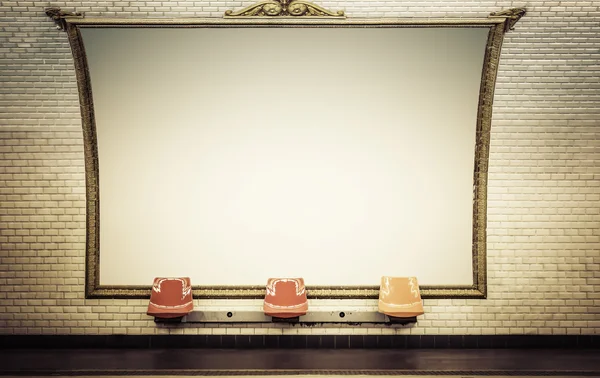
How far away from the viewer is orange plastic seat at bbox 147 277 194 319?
4.59m

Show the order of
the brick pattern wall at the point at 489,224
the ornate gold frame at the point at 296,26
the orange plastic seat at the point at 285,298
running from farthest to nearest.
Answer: the brick pattern wall at the point at 489,224 → the ornate gold frame at the point at 296,26 → the orange plastic seat at the point at 285,298

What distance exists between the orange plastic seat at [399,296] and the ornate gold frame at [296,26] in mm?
154

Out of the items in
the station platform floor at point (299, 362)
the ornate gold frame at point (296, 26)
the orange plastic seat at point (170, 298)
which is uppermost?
the ornate gold frame at point (296, 26)

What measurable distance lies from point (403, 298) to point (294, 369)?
1325 mm

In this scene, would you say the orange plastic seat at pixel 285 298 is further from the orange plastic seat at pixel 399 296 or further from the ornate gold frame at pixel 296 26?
the orange plastic seat at pixel 399 296

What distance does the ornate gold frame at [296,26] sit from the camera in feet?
15.3

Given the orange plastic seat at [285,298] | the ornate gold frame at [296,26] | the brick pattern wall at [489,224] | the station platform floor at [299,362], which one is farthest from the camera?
the brick pattern wall at [489,224]

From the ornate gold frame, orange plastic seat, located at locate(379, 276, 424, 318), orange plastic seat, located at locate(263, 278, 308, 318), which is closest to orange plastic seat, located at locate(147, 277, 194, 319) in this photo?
the ornate gold frame

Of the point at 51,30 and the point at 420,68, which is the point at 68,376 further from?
the point at 420,68

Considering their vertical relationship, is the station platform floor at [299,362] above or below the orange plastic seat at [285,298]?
below

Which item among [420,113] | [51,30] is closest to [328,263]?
[420,113]

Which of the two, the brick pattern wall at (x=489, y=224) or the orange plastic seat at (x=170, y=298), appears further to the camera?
the brick pattern wall at (x=489, y=224)

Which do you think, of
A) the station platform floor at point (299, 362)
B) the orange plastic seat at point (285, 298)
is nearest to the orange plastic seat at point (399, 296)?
the station platform floor at point (299, 362)

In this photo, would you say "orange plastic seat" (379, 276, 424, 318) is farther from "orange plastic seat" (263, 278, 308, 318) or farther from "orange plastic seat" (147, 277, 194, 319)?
"orange plastic seat" (147, 277, 194, 319)
